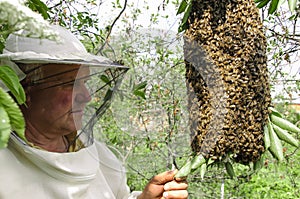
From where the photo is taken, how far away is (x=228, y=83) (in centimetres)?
113

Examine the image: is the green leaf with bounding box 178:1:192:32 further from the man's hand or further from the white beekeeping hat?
the man's hand

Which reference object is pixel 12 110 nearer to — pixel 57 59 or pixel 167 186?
pixel 57 59

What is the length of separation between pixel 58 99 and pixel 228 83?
1.86 feet

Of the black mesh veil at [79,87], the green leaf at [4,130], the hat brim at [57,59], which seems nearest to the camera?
the green leaf at [4,130]

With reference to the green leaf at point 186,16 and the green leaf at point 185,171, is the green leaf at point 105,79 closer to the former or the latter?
the green leaf at point 186,16

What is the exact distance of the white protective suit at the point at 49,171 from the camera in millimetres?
1330

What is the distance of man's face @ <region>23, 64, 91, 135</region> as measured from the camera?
1355 mm

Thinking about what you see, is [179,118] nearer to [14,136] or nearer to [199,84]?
[199,84]

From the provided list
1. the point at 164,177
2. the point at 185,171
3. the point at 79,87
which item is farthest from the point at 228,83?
the point at 79,87

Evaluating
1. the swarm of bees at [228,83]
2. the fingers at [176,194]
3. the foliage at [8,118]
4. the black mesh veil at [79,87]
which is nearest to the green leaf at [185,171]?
the swarm of bees at [228,83]

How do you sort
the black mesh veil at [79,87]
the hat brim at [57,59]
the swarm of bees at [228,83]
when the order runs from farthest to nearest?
the black mesh veil at [79,87], the hat brim at [57,59], the swarm of bees at [228,83]

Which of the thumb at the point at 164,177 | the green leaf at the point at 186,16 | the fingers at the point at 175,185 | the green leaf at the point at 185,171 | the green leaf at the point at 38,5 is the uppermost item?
the green leaf at the point at 38,5

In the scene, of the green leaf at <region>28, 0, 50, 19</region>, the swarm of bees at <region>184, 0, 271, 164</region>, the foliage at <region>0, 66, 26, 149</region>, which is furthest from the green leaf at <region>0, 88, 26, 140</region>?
the green leaf at <region>28, 0, 50, 19</region>

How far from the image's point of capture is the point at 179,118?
4.06 ft
